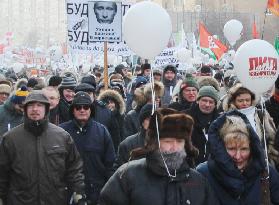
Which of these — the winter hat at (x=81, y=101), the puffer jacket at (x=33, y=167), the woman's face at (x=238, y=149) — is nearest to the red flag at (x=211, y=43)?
the winter hat at (x=81, y=101)

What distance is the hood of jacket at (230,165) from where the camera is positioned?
3922mm

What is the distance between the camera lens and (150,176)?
3736 mm

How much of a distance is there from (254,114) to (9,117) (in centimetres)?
287

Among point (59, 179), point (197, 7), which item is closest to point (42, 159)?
point (59, 179)

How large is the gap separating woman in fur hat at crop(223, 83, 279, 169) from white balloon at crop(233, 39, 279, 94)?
0.24m

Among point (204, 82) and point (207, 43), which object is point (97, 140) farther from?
point (207, 43)

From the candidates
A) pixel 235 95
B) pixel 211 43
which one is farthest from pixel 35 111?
pixel 211 43

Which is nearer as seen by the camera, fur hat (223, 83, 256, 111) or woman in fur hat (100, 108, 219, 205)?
woman in fur hat (100, 108, 219, 205)

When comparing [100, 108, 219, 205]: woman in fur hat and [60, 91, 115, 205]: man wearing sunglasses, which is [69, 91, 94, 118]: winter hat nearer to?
[60, 91, 115, 205]: man wearing sunglasses

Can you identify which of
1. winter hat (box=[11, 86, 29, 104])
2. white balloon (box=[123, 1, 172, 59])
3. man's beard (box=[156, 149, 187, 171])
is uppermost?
white balloon (box=[123, 1, 172, 59])

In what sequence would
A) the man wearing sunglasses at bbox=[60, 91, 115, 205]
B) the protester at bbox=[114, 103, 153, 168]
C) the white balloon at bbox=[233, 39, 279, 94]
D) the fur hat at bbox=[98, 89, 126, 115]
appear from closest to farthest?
the white balloon at bbox=[233, 39, 279, 94] → the protester at bbox=[114, 103, 153, 168] → the man wearing sunglasses at bbox=[60, 91, 115, 205] → the fur hat at bbox=[98, 89, 126, 115]

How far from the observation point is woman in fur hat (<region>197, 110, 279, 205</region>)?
12.9 ft

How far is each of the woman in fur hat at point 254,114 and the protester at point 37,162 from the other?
56.0 inches

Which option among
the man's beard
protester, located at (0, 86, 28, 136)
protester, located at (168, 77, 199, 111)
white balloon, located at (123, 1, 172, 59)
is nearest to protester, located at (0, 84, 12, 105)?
protester, located at (0, 86, 28, 136)
